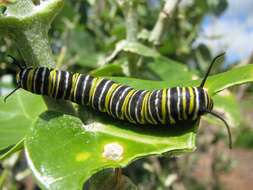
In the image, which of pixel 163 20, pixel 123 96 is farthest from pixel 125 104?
pixel 163 20

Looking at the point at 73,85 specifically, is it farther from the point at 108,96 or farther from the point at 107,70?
the point at 107,70

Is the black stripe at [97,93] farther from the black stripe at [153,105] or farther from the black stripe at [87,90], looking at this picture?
the black stripe at [153,105]

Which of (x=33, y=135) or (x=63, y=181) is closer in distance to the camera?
(x=63, y=181)

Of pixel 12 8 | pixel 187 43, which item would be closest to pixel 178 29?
pixel 187 43

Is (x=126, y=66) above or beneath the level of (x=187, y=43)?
above

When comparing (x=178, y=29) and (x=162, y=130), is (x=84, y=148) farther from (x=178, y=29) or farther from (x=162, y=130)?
(x=178, y=29)

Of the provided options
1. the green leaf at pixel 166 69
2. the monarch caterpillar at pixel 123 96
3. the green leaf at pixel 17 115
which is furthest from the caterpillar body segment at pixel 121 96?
the green leaf at pixel 166 69

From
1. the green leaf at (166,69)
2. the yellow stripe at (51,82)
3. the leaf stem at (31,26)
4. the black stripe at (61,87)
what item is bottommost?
the green leaf at (166,69)
